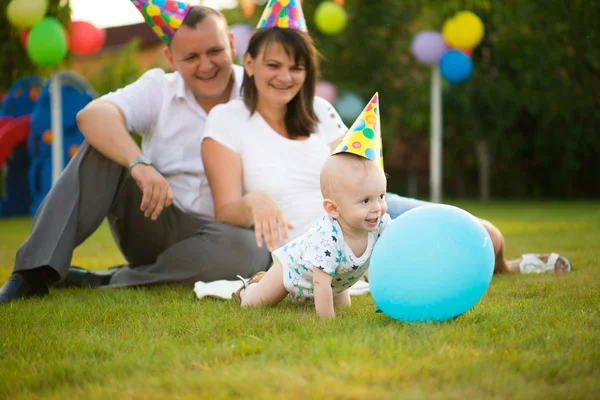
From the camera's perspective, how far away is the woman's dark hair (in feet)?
12.7

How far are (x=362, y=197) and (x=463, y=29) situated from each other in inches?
329

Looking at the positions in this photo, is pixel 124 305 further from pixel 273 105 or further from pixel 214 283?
pixel 273 105

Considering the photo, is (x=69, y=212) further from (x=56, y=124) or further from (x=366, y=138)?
(x=56, y=124)

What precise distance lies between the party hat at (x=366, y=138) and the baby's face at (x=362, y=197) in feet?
0.23

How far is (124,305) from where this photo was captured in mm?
3316

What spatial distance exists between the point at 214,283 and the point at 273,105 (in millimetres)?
1127

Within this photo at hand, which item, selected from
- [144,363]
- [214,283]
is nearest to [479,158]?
[214,283]

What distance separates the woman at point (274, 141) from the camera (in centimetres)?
385

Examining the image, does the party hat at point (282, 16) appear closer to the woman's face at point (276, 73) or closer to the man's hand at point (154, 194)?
the woman's face at point (276, 73)

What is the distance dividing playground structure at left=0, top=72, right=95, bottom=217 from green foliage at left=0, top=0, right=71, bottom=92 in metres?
0.40

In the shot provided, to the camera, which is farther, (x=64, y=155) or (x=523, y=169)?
(x=523, y=169)

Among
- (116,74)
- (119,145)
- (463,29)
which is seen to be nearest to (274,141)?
(119,145)

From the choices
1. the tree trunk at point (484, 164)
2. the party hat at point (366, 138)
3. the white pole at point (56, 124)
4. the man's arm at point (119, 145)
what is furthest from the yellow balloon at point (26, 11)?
the tree trunk at point (484, 164)

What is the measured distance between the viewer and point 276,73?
388 centimetres
